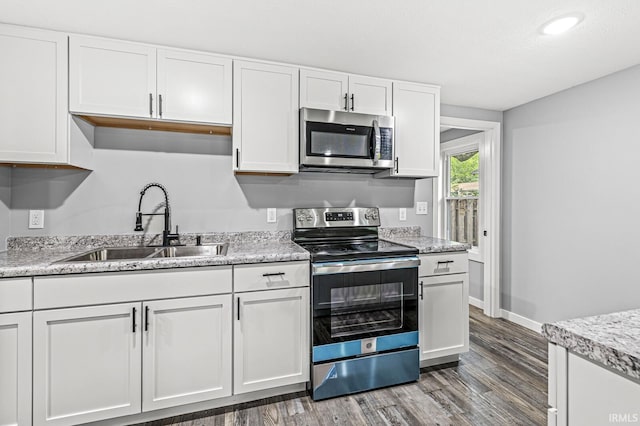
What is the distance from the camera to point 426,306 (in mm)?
2395

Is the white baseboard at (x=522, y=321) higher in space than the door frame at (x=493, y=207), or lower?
lower

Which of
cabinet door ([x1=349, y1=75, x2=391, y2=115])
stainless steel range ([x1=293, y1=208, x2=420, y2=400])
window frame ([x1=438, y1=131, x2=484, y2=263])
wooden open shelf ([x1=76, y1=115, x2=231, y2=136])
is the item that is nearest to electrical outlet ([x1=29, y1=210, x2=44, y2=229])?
wooden open shelf ([x1=76, y1=115, x2=231, y2=136])

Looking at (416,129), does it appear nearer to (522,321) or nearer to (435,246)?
(435,246)

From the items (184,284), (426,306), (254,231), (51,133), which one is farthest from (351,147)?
(51,133)

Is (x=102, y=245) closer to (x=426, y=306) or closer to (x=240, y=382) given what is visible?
(x=240, y=382)

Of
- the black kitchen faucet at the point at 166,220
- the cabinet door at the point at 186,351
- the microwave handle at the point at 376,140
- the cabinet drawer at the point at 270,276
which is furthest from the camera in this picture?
the microwave handle at the point at 376,140

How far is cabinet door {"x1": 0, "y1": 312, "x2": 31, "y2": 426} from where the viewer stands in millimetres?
1604

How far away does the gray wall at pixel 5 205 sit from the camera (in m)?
2.08

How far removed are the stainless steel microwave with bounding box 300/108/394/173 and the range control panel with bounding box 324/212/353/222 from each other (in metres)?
0.39

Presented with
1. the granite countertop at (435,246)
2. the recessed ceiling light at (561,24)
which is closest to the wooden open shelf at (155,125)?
the granite countertop at (435,246)

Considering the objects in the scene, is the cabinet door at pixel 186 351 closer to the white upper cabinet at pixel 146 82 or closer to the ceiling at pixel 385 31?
the white upper cabinet at pixel 146 82

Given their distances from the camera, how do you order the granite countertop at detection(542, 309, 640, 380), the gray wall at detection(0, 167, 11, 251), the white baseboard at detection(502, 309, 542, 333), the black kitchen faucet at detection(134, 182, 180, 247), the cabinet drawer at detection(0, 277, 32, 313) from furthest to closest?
the white baseboard at detection(502, 309, 542, 333) → the black kitchen faucet at detection(134, 182, 180, 247) → the gray wall at detection(0, 167, 11, 251) → the cabinet drawer at detection(0, 277, 32, 313) → the granite countertop at detection(542, 309, 640, 380)

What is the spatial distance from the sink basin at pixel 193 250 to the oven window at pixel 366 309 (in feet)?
2.88

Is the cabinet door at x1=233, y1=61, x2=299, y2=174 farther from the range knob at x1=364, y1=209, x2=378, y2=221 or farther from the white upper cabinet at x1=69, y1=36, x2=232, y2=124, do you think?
the range knob at x1=364, y1=209, x2=378, y2=221
